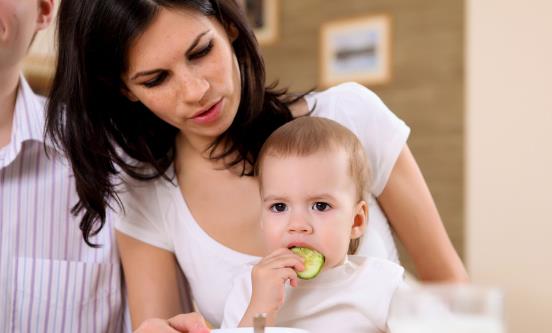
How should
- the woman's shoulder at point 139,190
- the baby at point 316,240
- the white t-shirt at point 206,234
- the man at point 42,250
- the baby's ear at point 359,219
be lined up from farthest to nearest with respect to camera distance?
1. the man at point 42,250
2. the woman's shoulder at point 139,190
3. the white t-shirt at point 206,234
4. the baby's ear at point 359,219
5. the baby at point 316,240

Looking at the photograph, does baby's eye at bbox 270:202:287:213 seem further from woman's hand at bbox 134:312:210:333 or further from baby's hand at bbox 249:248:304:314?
woman's hand at bbox 134:312:210:333

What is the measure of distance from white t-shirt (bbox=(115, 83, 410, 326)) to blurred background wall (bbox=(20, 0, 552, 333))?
7.09 ft

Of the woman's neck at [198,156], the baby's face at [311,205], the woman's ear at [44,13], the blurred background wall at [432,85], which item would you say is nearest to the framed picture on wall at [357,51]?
the blurred background wall at [432,85]

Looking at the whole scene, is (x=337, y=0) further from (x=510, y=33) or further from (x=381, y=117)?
(x=381, y=117)

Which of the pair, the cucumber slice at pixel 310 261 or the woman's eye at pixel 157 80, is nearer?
the cucumber slice at pixel 310 261

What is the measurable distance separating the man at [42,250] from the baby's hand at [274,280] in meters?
0.69

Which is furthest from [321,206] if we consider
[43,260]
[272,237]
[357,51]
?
[357,51]

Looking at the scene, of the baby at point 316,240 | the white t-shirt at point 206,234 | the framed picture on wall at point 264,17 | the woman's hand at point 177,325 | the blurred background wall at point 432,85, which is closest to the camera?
the woman's hand at point 177,325

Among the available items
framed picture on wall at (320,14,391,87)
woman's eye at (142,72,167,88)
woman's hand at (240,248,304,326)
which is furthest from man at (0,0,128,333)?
framed picture on wall at (320,14,391,87)

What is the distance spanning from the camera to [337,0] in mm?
4574

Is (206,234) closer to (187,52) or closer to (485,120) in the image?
(187,52)

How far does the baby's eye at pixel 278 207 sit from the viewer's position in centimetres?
133

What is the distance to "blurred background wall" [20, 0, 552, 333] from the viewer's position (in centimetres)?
370

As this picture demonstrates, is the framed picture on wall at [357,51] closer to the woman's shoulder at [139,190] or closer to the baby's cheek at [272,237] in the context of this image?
the woman's shoulder at [139,190]
